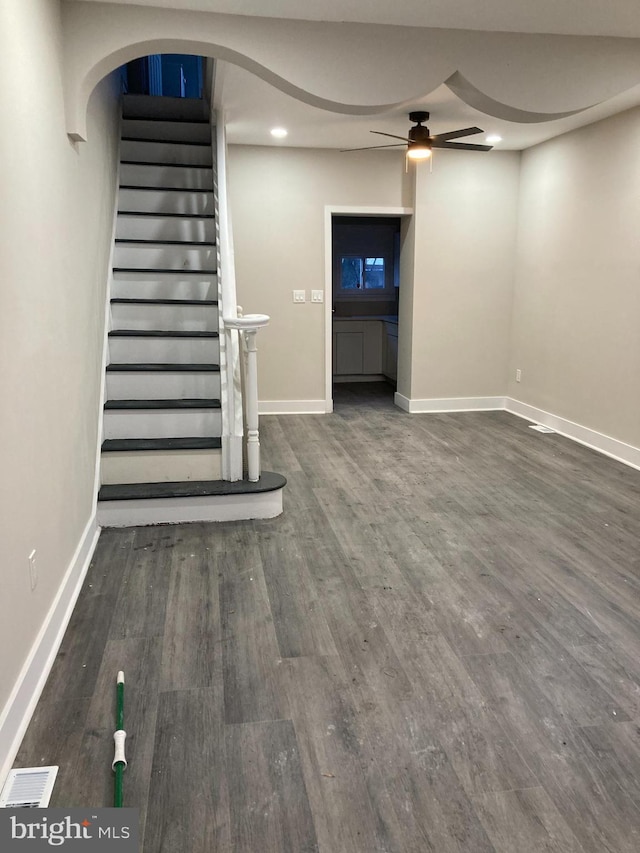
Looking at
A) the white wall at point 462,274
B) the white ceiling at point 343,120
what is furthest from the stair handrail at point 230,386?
the white wall at point 462,274

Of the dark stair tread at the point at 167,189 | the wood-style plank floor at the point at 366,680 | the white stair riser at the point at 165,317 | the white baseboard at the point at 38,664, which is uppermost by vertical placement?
the dark stair tread at the point at 167,189

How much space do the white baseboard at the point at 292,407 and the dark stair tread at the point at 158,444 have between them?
8.52ft

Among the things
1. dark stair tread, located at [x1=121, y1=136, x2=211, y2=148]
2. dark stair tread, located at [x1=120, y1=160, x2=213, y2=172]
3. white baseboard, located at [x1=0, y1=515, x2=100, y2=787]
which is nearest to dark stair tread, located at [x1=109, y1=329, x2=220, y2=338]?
white baseboard, located at [x1=0, y1=515, x2=100, y2=787]

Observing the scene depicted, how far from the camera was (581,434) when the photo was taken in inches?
209

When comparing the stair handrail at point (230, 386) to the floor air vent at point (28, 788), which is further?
the stair handrail at point (230, 386)

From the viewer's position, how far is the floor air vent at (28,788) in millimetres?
1603

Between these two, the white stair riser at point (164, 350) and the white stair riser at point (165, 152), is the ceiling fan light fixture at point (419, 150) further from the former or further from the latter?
the white stair riser at point (164, 350)

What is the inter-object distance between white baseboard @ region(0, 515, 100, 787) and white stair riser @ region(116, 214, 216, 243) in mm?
2630

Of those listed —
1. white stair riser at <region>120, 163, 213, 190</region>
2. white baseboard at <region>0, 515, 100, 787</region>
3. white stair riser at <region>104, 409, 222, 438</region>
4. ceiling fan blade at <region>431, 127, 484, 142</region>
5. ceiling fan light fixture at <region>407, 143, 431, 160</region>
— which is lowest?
white baseboard at <region>0, 515, 100, 787</region>

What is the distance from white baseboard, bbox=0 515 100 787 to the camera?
1753 millimetres

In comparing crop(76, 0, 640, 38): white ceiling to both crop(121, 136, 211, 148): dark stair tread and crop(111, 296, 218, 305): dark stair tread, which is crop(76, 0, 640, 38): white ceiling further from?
crop(121, 136, 211, 148): dark stair tread

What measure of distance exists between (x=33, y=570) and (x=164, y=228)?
330 cm

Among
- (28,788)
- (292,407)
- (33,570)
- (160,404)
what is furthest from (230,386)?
(292,407)

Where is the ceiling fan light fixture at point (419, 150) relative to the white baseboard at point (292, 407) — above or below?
above
